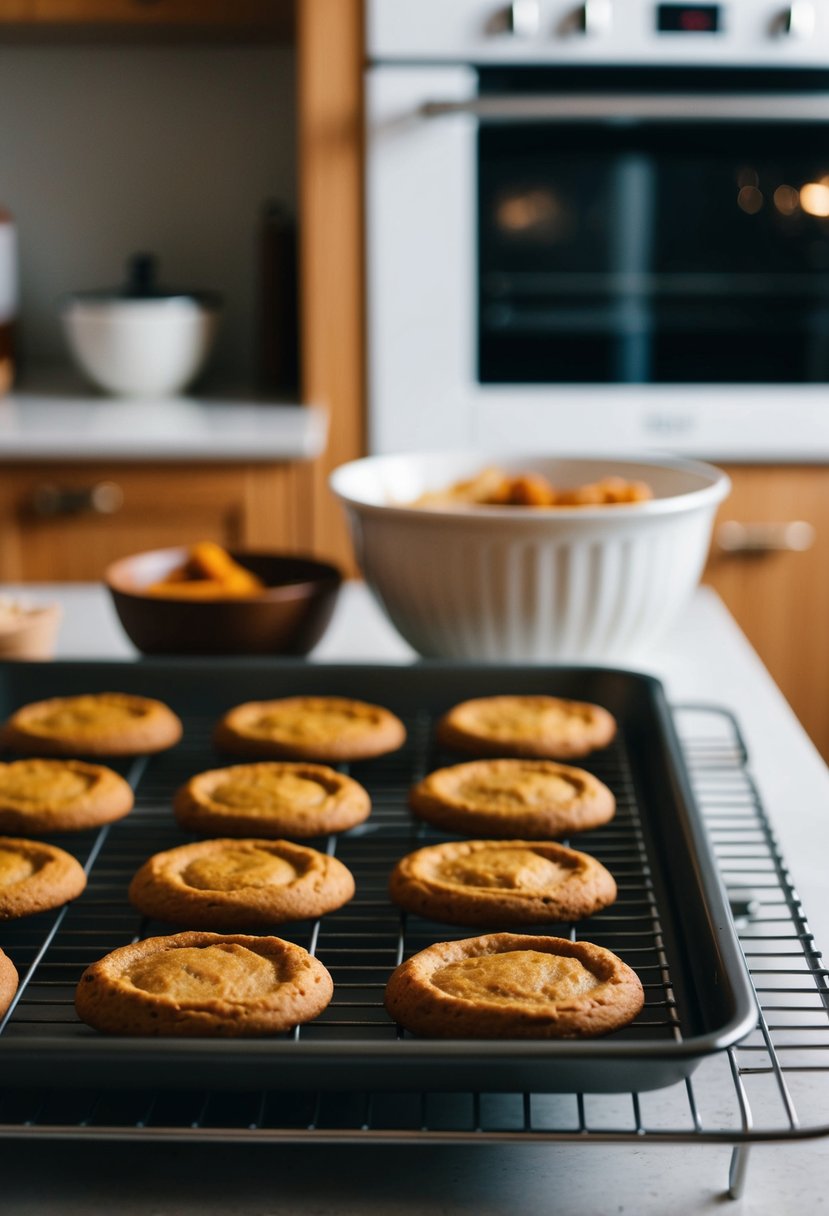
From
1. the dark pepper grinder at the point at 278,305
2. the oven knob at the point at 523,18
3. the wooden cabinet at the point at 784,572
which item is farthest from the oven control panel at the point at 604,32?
the wooden cabinet at the point at 784,572

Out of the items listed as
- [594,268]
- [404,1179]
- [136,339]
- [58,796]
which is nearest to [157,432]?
[136,339]

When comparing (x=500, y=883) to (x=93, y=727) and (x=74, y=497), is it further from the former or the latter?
(x=74, y=497)

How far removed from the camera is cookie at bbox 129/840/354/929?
82 cm

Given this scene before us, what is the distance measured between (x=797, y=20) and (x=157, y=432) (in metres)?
1.28

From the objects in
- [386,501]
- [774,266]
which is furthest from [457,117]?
[386,501]

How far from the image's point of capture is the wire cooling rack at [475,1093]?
0.58 metres

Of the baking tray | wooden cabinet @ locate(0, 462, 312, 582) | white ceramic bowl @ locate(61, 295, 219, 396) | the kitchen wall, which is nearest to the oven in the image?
wooden cabinet @ locate(0, 462, 312, 582)

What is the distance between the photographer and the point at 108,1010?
0.68m

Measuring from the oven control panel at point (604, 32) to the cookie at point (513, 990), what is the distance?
1.98m

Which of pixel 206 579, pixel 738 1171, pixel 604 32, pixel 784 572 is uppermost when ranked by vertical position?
pixel 604 32

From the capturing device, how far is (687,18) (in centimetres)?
239

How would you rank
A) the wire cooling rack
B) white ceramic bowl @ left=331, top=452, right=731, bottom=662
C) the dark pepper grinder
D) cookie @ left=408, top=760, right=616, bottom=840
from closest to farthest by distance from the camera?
the wire cooling rack, cookie @ left=408, top=760, right=616, bottom=840, white ceramic bowl @ left=331, top=452, right=731, bottom=662, the dark pepper grinder

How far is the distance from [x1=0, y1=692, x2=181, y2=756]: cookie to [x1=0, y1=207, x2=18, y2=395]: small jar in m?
1.73

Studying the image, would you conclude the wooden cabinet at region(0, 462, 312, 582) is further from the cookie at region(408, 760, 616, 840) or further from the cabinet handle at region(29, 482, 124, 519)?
the cookie at region(408, 760, 616, 840)
